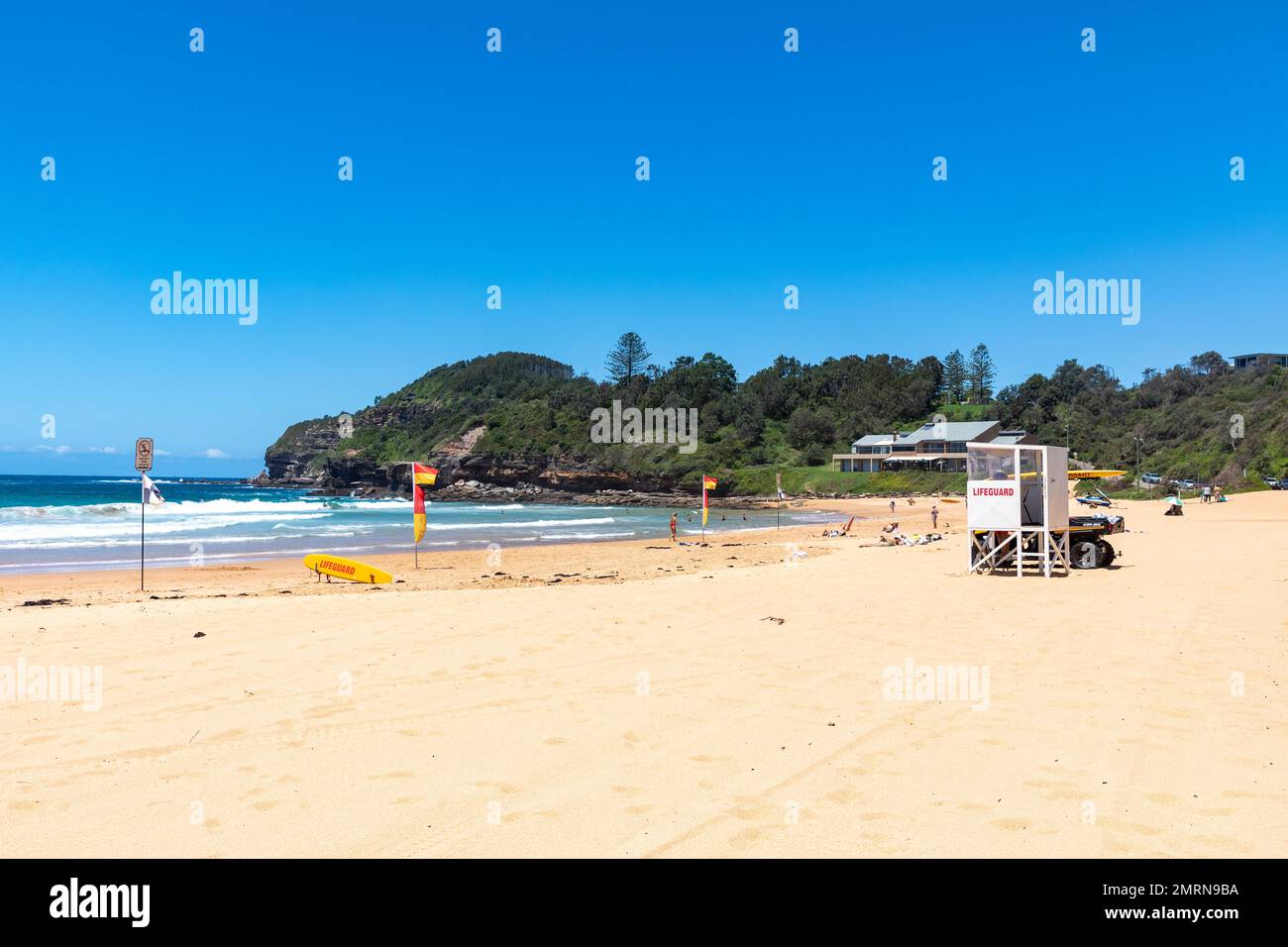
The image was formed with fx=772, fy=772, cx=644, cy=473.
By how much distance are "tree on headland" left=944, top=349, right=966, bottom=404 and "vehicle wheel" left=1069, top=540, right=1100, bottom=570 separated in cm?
12184

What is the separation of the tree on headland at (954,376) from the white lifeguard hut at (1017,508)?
12233 cm

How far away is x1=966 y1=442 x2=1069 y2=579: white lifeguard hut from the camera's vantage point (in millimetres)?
14773

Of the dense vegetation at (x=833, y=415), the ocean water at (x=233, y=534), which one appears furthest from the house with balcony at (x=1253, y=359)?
the ocean water at (x=233, y=534)

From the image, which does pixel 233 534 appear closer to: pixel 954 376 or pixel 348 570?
pixel 348 570

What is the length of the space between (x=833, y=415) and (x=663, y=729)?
359ft

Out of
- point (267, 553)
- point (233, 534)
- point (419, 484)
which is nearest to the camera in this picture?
point (419, 484)

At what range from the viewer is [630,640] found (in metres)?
9.12

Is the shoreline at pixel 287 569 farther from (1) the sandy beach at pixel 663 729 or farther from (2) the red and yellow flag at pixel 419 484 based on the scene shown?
(1) the sandy beach at pixel 663 729

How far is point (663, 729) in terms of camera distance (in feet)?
19.4

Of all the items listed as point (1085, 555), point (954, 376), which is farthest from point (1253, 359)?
point (1085, 555)

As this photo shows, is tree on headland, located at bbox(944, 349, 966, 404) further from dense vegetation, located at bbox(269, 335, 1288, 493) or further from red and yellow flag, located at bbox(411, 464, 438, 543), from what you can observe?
red and yellow flag, located at bbox(411, 464, 438, 543)

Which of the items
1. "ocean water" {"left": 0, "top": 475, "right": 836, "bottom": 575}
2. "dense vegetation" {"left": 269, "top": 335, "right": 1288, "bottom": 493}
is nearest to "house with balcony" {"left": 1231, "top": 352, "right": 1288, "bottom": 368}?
"dense vegetation" {"left": 269, "top": 335, "right": 1288, "bottom": 493}

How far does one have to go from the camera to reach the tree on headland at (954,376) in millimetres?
130250
